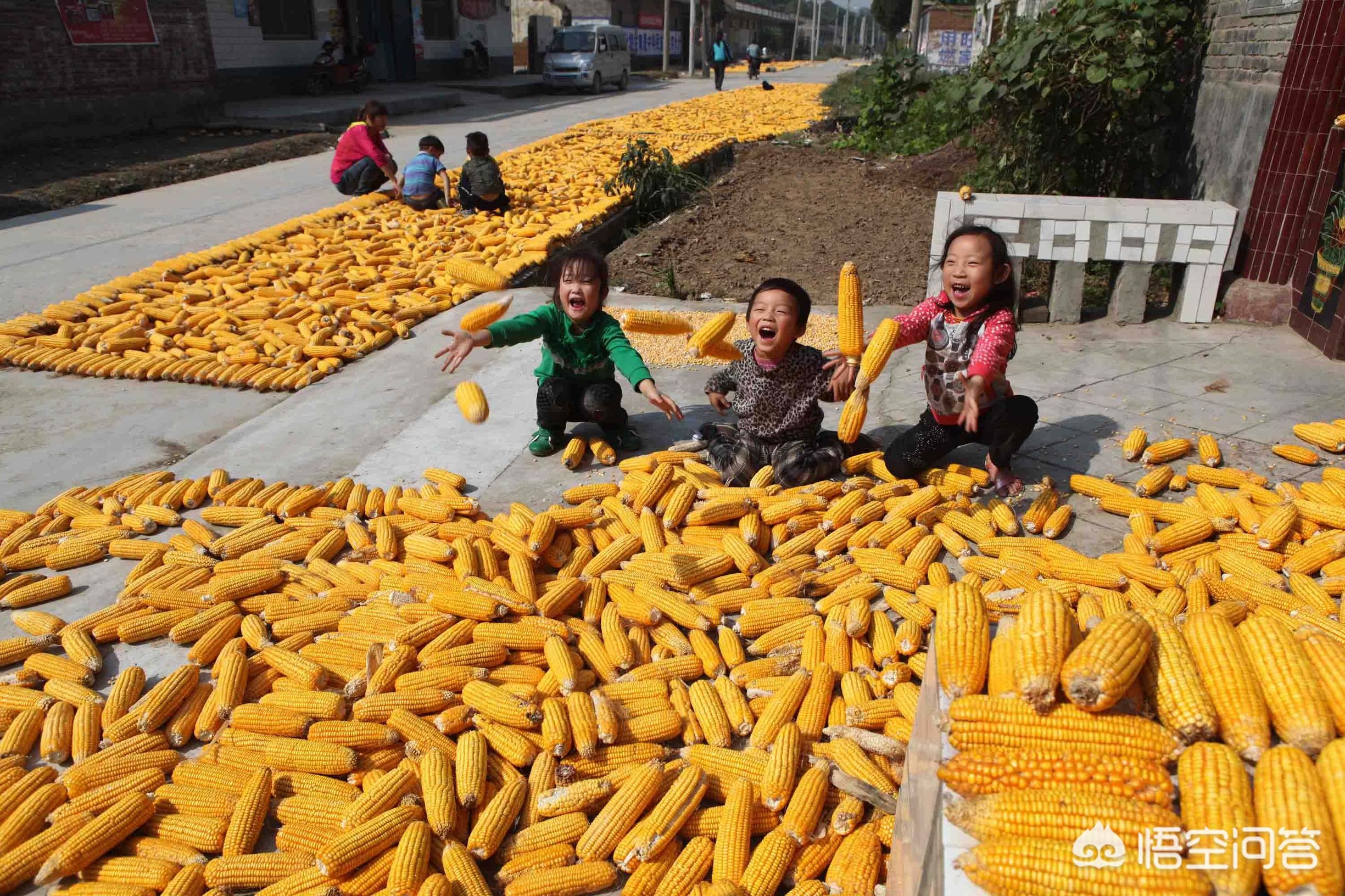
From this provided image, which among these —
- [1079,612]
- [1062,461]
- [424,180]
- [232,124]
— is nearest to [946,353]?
[1062,461]

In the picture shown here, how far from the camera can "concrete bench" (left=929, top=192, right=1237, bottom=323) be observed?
255 inches

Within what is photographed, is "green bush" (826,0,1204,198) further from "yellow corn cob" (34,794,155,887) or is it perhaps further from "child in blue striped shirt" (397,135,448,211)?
"yellow corn cob" (34,794,155,887)

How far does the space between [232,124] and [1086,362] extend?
19388 mm

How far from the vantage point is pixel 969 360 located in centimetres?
434

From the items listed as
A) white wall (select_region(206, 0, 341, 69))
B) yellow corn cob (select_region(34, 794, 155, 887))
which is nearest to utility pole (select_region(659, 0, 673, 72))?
white wall (select_region(206, 0, 341, 69))

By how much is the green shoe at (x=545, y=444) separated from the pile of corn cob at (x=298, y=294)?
152 cm

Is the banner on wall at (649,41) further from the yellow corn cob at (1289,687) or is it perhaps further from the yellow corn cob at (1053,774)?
the yellow corn cob at (1053,774)

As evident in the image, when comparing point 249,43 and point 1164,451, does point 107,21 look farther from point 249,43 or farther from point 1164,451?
point 1164,451

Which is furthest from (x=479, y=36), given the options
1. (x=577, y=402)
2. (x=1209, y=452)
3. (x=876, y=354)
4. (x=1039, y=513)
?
(x=1039, y=513)

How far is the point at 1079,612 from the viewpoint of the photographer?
2285 millimetres

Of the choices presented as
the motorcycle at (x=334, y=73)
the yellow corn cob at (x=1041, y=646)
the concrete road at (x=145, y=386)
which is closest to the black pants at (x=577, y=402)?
the concrete road at (x=145, y=386)

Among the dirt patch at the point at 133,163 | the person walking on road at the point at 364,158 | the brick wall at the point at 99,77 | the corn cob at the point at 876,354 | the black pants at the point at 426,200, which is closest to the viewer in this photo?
the corn cob at the point at 876,354

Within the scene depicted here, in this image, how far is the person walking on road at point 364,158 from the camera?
11797mm

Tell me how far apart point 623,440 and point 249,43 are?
80.4ft
